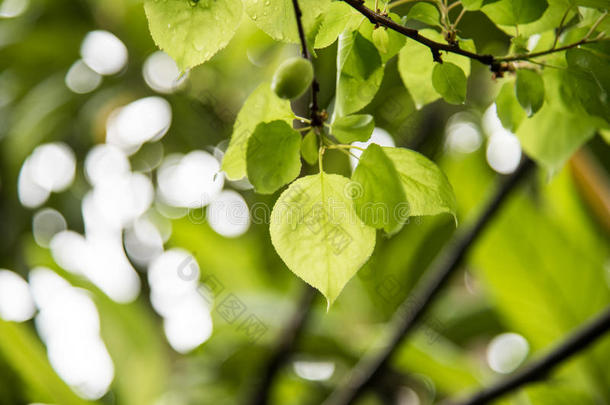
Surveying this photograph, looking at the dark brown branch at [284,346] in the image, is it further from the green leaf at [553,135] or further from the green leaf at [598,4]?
the green leaf at [598,4]

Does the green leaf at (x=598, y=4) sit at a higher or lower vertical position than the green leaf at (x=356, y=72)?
higher

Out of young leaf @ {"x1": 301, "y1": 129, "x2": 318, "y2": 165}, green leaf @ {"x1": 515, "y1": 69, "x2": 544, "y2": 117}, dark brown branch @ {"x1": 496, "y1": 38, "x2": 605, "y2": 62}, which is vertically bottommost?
young leaf @ {"x1": 301, "y1": 129, "x2": 318, "y2": 165}

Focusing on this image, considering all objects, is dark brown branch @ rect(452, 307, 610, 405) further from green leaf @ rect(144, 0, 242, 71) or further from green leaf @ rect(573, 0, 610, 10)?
green leaf @ rect(144, 0, 242, 71)

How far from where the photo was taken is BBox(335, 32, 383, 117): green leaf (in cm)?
28

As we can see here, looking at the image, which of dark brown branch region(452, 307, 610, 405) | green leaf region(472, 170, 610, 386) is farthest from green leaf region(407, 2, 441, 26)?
green leaf region(472, 170, 610, 386)

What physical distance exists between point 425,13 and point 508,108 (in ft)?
0.36

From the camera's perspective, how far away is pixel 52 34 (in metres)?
1.64

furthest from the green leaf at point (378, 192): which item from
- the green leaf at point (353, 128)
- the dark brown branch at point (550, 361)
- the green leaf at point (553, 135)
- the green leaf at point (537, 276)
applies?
the green leaf at point (537, 276)

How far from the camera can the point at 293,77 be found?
0.25m

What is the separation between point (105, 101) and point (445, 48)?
1423mm

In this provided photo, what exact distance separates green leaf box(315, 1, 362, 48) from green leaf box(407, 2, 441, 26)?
0.03 meters

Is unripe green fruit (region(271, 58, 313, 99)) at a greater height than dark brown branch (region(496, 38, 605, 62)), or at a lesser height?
greater

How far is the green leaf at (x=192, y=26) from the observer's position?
0.87ft

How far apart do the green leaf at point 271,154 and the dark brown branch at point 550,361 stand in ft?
1.66
